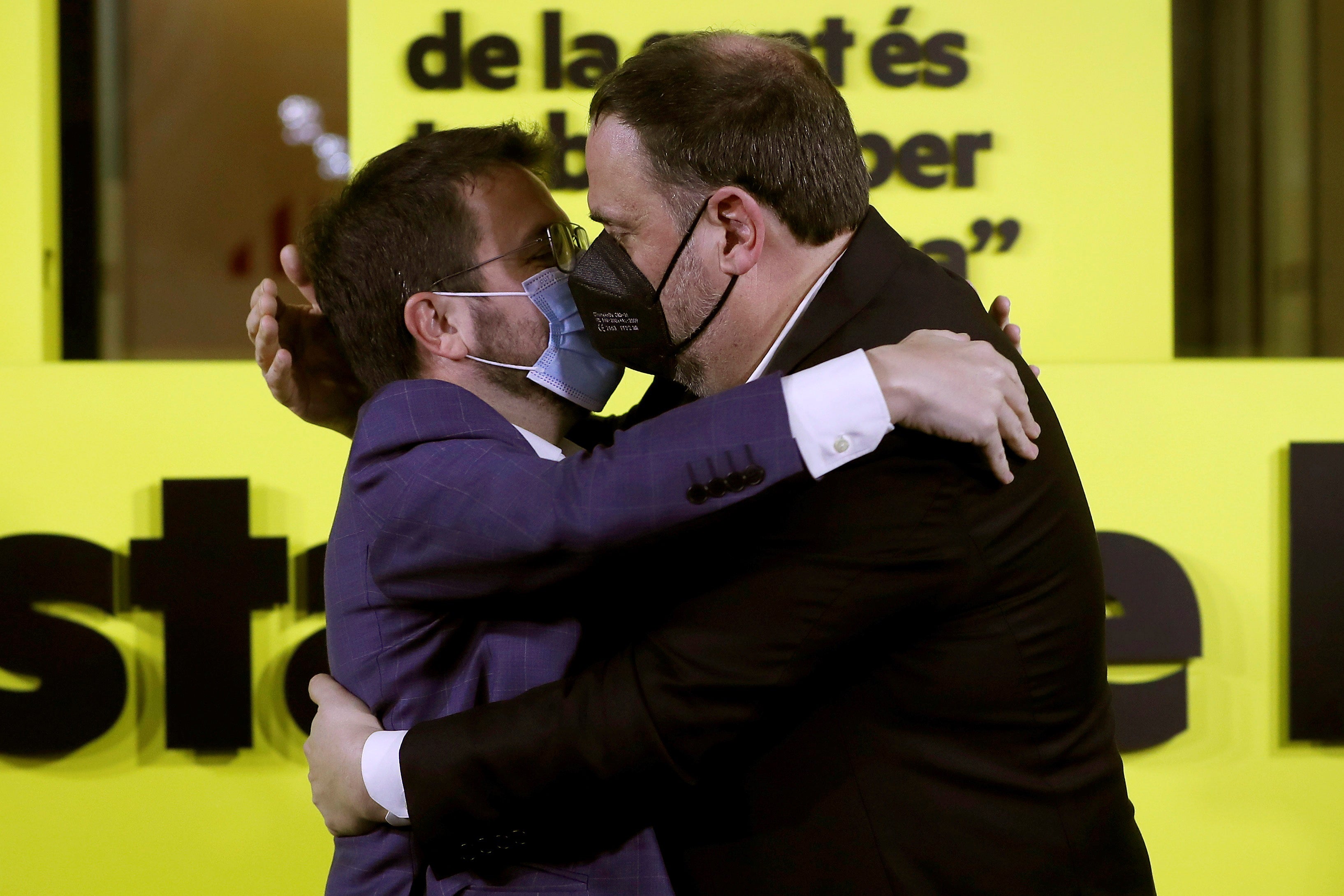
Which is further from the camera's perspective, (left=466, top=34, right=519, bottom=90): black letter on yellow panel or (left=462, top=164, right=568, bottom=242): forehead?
(left=466, top=34, right=519, bottom=90): black letter on yellow panel

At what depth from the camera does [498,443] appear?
136cm

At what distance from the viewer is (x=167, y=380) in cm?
266

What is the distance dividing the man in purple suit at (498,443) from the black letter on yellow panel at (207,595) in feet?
2.94

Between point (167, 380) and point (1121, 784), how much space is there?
234cm

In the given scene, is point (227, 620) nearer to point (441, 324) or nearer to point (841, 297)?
point (441, 324)

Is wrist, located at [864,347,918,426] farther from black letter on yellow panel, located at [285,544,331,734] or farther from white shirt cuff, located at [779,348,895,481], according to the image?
black letter on yellow panel, located at [285,544,331,734]

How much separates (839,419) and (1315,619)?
7.10 feet

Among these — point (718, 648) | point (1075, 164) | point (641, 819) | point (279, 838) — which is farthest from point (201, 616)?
point (1075, 164)

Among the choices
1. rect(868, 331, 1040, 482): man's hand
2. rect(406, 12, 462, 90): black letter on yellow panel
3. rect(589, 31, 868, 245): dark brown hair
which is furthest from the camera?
rect(406, 12, 462, 90): black letter on yellow panel

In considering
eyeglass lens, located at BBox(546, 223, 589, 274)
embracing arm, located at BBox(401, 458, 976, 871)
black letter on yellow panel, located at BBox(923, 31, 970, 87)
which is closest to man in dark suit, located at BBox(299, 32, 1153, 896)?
embracing arm, located at BBox(401, 458, 976, 871)

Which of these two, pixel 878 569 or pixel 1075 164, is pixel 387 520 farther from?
pixel 1075 164

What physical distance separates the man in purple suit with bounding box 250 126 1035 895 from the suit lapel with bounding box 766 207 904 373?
0.41ft

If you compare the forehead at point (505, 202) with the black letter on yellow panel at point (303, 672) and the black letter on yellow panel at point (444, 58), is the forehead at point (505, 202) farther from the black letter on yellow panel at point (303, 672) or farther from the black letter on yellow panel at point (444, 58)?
the black letter on yellow panel at point (444, 58)

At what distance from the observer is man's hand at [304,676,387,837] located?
4.38 ft
